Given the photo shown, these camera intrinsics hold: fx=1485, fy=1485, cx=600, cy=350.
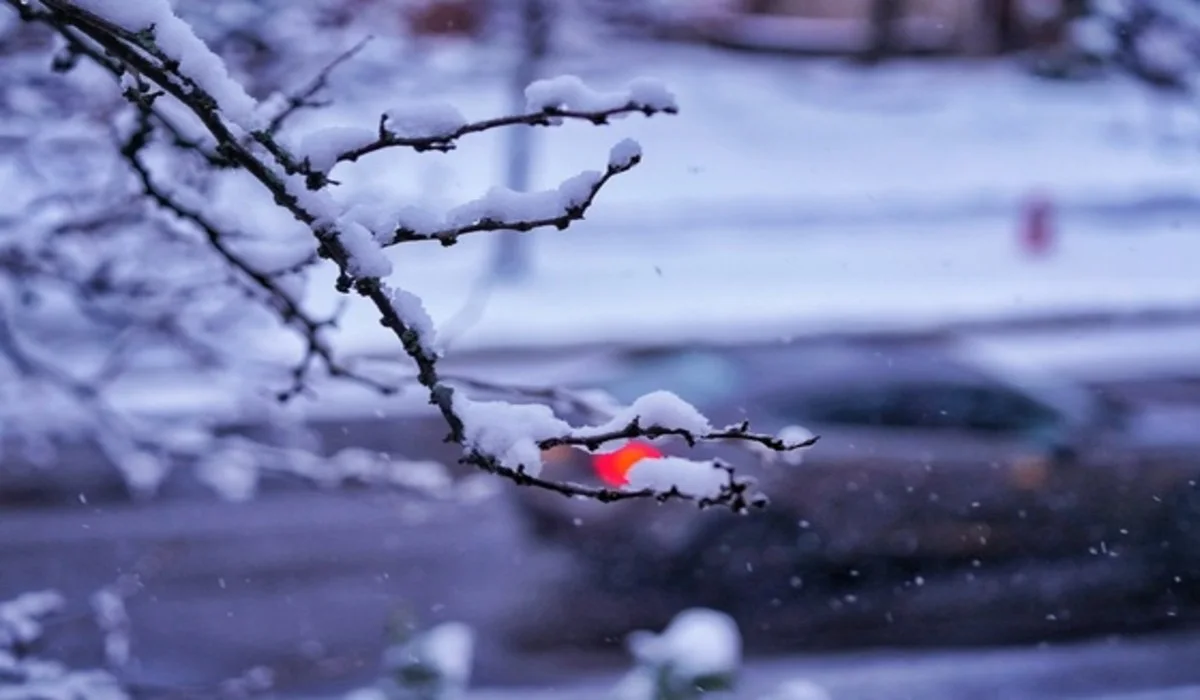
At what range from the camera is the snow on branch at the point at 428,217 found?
6.05 ft

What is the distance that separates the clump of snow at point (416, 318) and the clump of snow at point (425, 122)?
23 cm

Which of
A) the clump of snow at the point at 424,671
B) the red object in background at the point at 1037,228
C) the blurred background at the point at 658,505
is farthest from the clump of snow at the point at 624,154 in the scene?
the red object in background at the point at 1037,228

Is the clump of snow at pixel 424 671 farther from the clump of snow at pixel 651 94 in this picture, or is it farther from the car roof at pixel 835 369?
the car roof at pixel 835 369

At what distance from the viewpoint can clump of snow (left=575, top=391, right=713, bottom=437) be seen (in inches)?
75.7

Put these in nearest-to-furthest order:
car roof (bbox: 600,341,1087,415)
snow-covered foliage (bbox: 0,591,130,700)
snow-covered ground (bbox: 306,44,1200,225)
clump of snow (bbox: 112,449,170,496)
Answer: snow-covered foliage (bbox: 0,591,130,700) → clump of snow (bbox: 112,449,170,496) → car roof (bbox: 600,341,1087,415) → snow-covered ground (bbox: 306,44,1200,225)

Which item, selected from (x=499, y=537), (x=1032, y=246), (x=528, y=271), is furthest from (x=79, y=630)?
(x=1032, y=246)

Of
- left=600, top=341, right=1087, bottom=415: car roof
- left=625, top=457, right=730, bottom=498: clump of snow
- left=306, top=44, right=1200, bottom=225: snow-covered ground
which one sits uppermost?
left=306, top=44, right=1200, bottom=225: snow-covered ground

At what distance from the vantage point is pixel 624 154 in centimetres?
197

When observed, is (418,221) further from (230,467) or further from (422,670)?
(230,467)

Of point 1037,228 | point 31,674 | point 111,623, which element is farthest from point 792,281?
point 31,674

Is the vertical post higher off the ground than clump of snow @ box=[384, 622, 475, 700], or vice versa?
the vertical post

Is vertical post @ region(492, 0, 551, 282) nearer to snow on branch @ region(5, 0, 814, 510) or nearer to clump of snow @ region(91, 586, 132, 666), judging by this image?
clump of snow @ region(91, 586, 132, 666)

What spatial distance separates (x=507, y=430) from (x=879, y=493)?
6.46 m

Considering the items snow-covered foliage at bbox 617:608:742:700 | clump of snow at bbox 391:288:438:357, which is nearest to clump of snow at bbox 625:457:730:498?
clump of snow at bbox 391:288:438:357
